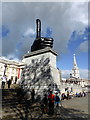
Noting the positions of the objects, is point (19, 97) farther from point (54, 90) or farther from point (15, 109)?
point (54, 90)

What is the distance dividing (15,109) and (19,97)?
5.15 feet

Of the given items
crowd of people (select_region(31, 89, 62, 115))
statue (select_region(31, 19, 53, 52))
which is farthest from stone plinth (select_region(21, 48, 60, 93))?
statue (select_region(31, 19, 53, 52))

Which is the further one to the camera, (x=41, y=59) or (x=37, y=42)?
(x=37, y=42)

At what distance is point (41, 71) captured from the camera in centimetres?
757

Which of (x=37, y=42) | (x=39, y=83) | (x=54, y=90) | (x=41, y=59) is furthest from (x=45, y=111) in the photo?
(x=37, y=42)

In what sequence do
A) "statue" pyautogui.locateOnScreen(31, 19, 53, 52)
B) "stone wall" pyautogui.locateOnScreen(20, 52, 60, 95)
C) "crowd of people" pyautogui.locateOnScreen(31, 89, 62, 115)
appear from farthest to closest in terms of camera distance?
"statue" pyautogui.locateOnScreen(31, 19, 53, 52) < "stone wall" pyautogui.locateOnScreen(20, 52, 60, 95) < "crowd of people" pyautogui.locateOnScreen(31, 89, 62, 115)

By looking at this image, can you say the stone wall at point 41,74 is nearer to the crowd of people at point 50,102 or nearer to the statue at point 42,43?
the crowd of people at point 50,102

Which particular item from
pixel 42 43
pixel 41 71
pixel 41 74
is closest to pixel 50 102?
pixel 41 74

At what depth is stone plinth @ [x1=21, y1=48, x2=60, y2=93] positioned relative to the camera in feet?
23.6

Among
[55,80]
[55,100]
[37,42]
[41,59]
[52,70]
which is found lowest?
[55,100]

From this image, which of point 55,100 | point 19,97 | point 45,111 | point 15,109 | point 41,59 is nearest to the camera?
point 15,109

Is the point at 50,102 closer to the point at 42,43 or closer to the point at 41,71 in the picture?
the point at 41,71

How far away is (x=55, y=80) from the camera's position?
24.1 ft

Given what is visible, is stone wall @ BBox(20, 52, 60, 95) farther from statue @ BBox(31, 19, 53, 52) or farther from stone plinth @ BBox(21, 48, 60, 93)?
statue @ BBox(31, 19, 53, 52)
